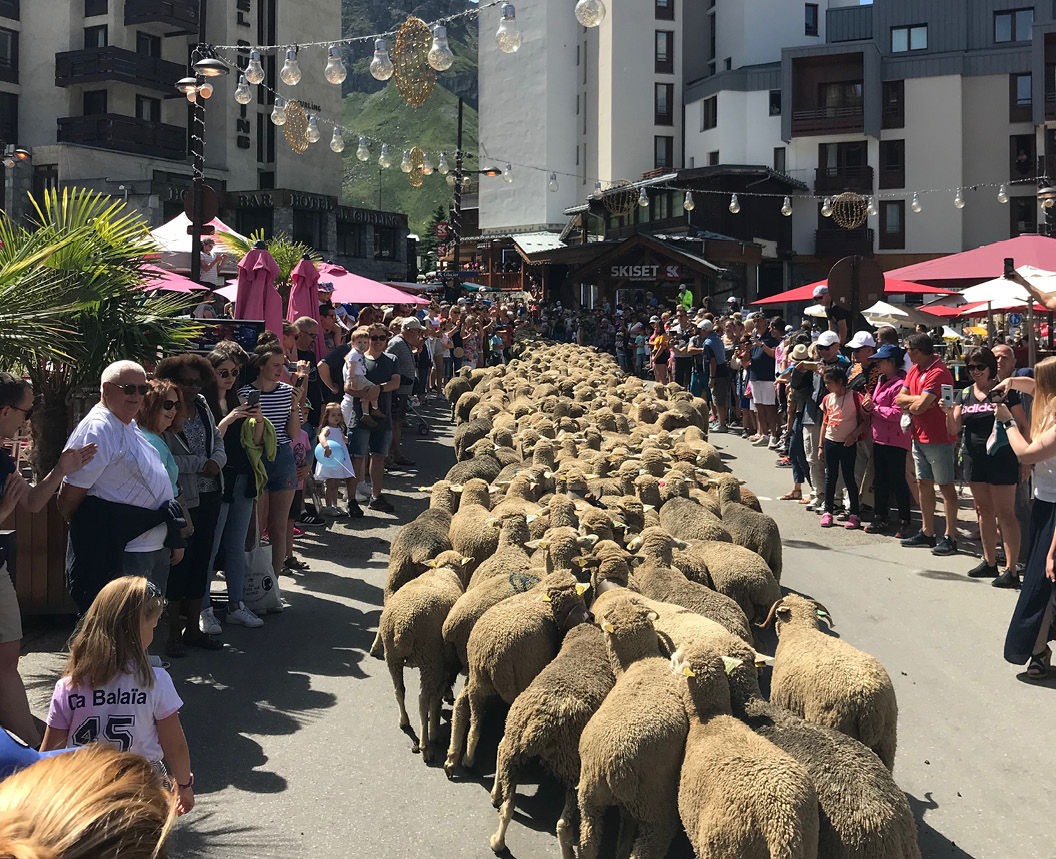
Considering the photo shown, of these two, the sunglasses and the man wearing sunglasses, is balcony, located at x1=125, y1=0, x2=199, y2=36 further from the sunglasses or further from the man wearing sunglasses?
the man wearing sunglasses

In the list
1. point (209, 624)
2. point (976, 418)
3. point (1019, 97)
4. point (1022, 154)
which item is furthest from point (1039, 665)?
point (1019, 97)

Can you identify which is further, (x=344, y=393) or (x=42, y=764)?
(x=344, y=393)

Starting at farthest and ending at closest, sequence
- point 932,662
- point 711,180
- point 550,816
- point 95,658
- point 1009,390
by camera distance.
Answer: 1. point 711,180
2. point 1009,390
3. point 932,662
4. point 550,816
5. point 95,658

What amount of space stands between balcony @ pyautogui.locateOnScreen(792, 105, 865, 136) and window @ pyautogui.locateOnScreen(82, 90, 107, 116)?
30366mm

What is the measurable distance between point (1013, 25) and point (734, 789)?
50879mm

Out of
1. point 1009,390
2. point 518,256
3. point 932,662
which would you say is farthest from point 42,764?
point 518,256

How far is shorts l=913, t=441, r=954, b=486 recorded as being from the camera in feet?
30.0

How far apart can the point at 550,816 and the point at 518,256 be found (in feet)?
170

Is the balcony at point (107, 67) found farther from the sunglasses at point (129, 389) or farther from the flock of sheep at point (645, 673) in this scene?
the sunglasses at point (129, 389)

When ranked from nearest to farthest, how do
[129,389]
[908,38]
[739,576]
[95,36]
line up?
[129,389] < [739,576] < [95,36] < [908,38]

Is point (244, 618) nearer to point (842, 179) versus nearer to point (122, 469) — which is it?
point (122, 469)

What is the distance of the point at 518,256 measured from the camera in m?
54.8

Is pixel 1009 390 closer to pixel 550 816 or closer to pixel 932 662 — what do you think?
pixel 932 662

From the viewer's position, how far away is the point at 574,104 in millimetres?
60875
